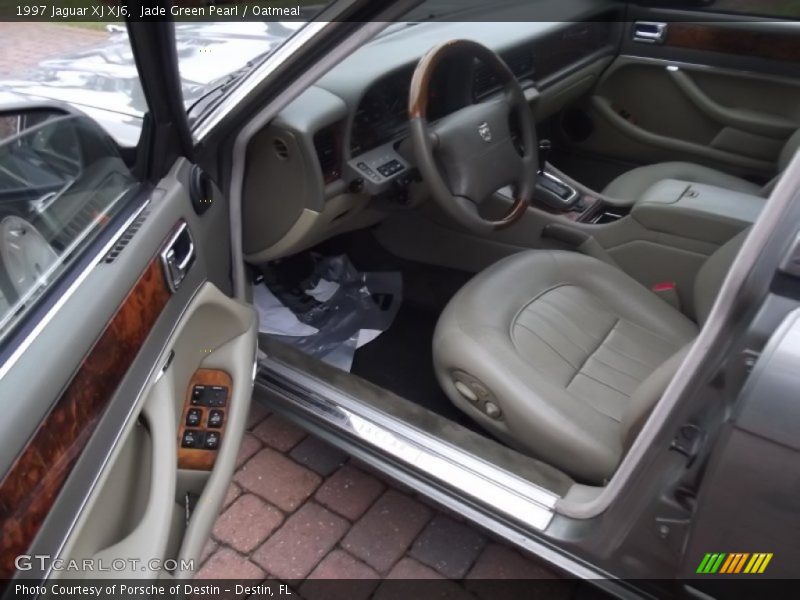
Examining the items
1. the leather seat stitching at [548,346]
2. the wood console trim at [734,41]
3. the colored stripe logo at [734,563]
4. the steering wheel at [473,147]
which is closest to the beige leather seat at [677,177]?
the wood console trim at [734,41]

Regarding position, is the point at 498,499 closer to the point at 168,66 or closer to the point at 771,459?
the point at 771,459

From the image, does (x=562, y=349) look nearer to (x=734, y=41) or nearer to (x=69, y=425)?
(x=69, y=425)

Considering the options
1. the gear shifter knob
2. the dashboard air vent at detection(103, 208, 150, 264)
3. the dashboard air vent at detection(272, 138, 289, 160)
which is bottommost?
the gear shifter knob

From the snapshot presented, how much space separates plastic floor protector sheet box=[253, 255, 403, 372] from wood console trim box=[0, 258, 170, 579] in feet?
2.94

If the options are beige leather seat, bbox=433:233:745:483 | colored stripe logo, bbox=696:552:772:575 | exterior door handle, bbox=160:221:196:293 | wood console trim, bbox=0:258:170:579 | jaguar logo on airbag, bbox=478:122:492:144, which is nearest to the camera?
wood console trim, bbox=0:258:170:579

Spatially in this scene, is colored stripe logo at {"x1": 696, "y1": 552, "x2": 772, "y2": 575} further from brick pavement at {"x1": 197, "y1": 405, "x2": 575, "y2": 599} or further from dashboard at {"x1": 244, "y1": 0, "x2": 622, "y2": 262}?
dashboard at {"x1": 244, "y1": 0, "x2": 622, "y2": 262}

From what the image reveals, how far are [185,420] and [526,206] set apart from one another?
4.21 feet

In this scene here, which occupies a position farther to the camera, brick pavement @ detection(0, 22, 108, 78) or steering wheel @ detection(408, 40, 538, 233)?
steering wheel @ detection(408, 40, 538, 233)

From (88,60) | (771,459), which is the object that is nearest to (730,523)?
(771,459)

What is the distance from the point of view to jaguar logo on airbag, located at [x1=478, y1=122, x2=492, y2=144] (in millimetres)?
1991

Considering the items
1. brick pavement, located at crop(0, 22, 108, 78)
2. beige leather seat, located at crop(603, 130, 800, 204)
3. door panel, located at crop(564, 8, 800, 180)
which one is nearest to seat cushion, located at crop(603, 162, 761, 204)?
beige leather seat, located at crop(603, 130, 800, 204)

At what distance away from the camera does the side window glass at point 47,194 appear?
1098 millimetres

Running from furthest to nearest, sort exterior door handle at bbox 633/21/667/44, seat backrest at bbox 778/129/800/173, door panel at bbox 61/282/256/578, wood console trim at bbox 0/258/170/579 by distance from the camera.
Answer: exterior door handle at bbox 633/21/667/44, seat backrest at bbox 778/129/800/173, door panel at bbox 61/282/256/578, wood console trim at bbox 0/258/170/579

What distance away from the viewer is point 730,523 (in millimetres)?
1012
